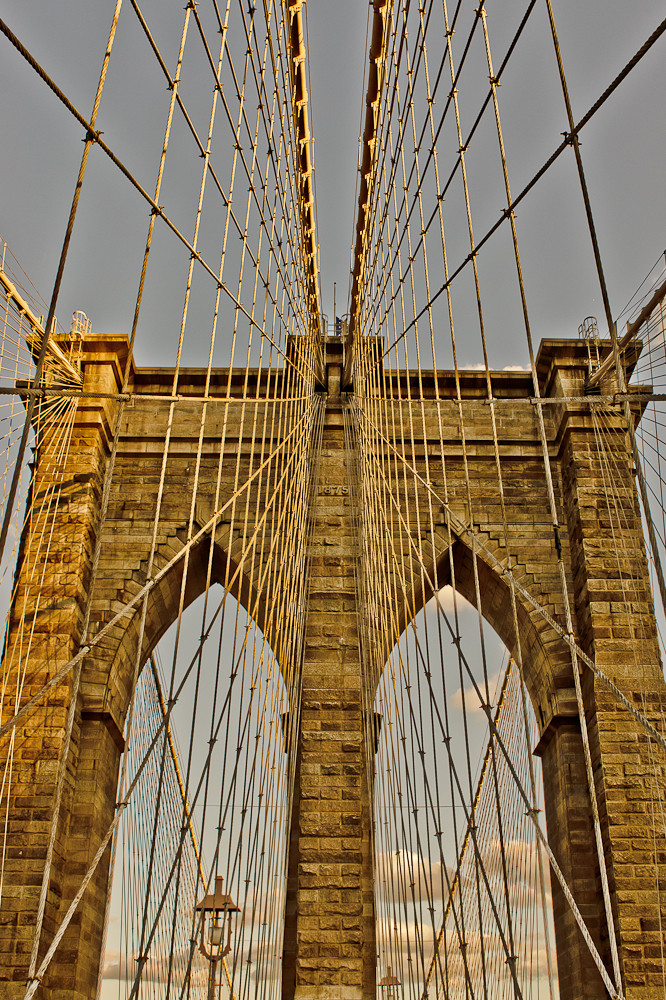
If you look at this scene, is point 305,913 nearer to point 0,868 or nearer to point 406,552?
point 0,868

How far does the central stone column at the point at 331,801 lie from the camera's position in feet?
25.0

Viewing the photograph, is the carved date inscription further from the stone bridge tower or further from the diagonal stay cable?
the diagonal stay cable

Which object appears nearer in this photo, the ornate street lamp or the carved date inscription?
the ornate street lamp

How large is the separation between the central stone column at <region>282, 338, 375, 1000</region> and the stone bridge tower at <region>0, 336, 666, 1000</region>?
0.6 inches

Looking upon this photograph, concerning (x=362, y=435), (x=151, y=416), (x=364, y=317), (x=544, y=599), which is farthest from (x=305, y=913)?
(x=364, y=317)

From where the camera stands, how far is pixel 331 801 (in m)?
8.17

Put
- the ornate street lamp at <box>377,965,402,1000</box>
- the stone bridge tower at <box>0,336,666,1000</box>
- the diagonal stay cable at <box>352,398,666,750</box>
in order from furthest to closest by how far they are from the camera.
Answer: the ornate street lamp at <box>377,965,402,1000</box>, the stone bridge tower at <box>0,336,666,1000</box>, the diagonal stay cable at <box>352,398,666,750</box>

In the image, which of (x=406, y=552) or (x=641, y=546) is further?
(x=406, y=552)

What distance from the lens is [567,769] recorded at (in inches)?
325

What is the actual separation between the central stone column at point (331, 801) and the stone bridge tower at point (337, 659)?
16mm

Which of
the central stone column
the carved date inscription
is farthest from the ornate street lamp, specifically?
the carved date inscription

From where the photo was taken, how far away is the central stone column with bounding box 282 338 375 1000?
25.0ft

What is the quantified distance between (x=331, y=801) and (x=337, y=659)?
1239 millimetres

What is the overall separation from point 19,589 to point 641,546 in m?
5.54
